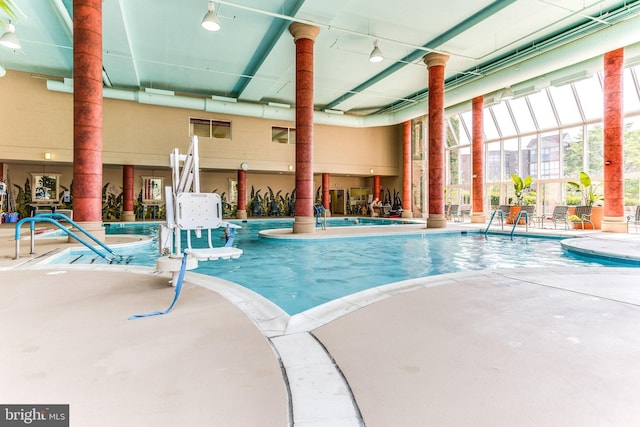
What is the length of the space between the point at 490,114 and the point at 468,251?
1139 centimetres

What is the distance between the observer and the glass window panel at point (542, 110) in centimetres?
1453

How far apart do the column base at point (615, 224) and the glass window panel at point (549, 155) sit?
4.44 m

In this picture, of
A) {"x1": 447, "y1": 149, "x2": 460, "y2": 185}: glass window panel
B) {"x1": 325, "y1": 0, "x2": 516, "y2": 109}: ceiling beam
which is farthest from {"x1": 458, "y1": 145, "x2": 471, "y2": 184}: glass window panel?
{"x1": 325, "y1": 0, "x2": 516, "y2": 109}: ceiling beam

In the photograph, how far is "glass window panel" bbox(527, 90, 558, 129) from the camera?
1453cm

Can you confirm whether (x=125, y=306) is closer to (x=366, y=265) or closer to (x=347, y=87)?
(x=366, y=265)

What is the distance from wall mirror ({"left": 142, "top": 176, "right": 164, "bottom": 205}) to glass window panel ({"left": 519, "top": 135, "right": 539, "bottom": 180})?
17.6 meters

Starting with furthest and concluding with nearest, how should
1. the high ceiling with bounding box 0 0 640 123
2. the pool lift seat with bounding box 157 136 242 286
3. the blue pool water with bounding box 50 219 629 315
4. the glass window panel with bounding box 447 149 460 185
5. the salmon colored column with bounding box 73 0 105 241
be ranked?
the glass window panel with bounding box 447 149 460 185, the high ceiling with bounding box 0 0 640 123, the salmon colored column with bounding box 73 0 105 241, the blue pool water with bounding box 50 219 629 315, the pool lift seat with bounding box 157 136 242 286

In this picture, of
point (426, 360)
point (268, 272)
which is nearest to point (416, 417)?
point (426, 360)

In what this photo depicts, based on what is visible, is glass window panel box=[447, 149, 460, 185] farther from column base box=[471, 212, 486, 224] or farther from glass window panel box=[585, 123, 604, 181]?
glass window panel box=[585, 123, 604, 181]

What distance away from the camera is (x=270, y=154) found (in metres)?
18.4

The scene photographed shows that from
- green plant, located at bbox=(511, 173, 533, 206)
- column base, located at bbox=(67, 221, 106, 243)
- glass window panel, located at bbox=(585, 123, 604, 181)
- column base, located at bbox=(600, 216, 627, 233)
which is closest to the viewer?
column base, located at bbox=(67, 221, 106, 243)

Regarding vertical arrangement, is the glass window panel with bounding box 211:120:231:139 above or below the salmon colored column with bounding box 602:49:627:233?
above

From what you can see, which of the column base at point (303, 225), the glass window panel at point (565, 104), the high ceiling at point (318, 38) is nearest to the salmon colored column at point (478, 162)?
the high ceiling at point (318, 38)

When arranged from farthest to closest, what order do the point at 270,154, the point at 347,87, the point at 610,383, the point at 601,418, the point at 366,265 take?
the point at 270,154, the point at 347,87, the point at 366,265, the point at 610,383, the point at 601,418
